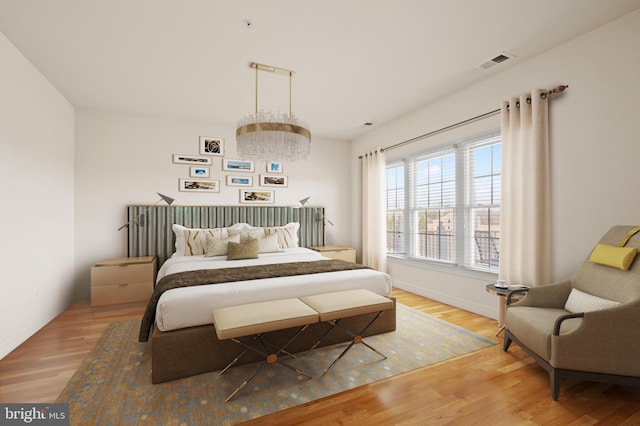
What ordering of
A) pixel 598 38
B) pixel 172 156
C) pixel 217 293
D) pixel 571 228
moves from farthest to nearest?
pixel 172 156, pixel 571 228, pixel 598 38, pixel 217 293

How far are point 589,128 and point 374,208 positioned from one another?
306cm

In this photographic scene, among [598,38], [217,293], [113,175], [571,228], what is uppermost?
[598,38]

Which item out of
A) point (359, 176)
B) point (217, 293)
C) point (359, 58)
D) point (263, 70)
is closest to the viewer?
point (217, 293)

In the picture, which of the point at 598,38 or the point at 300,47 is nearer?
the point at 598,38

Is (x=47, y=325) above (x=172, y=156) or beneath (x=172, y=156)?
beneath


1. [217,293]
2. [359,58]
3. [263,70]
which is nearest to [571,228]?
[359,58]

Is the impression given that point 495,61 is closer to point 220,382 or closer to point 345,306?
point 345,306

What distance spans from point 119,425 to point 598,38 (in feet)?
14.5

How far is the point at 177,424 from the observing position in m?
1.68

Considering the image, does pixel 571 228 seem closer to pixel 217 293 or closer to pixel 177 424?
pixel 217 293

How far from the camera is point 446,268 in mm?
4016

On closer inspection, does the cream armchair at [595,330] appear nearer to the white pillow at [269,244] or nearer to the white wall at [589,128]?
the white wall at [589,128]

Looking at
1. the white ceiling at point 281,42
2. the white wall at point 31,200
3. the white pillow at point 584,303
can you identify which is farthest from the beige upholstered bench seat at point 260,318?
the white ceiling at point 281,42

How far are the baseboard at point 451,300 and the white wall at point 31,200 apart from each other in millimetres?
4530
